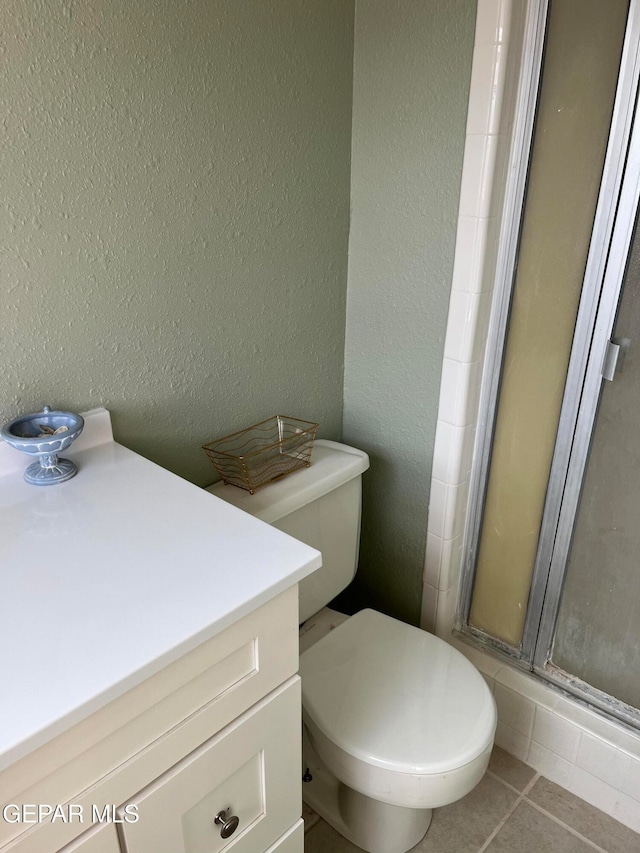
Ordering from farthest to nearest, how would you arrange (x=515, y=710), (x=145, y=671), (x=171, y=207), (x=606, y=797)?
(x=515, y=710) < (x=606, y=797) < (x=171, y=207) < (x=145, y=671)

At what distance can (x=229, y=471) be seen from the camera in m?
1.35

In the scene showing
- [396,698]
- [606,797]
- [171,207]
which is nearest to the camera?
[171,207]

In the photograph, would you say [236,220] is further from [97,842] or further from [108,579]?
[97,842]

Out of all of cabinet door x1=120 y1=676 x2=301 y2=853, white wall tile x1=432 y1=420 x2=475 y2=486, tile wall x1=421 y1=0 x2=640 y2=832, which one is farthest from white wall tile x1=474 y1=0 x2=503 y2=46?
cabinet door x1=120 y1=676 x2=301 y2=853

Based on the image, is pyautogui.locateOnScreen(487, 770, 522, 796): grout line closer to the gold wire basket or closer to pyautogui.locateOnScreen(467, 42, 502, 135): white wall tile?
the gold wire basket

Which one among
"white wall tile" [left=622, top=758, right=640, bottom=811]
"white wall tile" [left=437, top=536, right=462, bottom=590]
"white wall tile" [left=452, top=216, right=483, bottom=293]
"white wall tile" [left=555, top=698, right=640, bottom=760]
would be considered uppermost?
"white wall tile" [left=452, top=216, right=483, bottom=293]

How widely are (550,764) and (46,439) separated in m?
1.38

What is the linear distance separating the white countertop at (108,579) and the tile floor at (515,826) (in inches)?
36.4

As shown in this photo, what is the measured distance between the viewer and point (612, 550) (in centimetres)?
137

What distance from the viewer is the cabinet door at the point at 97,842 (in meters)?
0.69

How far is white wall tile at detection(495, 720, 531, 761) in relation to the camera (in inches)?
62.3

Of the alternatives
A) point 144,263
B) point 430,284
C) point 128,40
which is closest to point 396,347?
point 430,284

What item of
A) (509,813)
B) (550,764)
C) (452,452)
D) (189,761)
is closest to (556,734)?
(550,764)

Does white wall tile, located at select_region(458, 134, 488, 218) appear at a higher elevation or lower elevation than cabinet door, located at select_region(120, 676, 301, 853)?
higher
